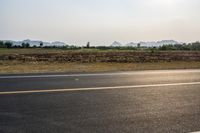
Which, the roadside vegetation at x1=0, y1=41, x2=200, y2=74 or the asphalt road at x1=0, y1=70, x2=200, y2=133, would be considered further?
the roadside vegetation at x1=0, y1=41, x2=200, y2=74

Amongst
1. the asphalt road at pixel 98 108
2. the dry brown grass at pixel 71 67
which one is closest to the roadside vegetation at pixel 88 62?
the dry brown grass at pixel 71 67

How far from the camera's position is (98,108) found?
20.1ft

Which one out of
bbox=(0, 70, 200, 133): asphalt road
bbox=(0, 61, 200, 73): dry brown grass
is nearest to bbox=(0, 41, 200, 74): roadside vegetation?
bbox=(0, 61, 200, 73): dry brown grass

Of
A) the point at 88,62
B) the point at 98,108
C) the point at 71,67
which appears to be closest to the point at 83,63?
the point at 88,62

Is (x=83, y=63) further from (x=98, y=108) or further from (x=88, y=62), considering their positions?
(x=98, y=108)

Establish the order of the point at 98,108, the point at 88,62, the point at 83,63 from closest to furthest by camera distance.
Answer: the point at 98,108
the point at 83,63
the point at 88,62

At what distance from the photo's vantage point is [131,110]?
599 cm

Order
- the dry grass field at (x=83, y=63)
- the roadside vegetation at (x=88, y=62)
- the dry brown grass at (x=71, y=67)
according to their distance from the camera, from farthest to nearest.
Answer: the roadside vegetation at (x=88, y=62) < the dry grass field at (x=83, y=63) < the dry brown grass at (x=71, y=67)

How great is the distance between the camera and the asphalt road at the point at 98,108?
15.8 ft

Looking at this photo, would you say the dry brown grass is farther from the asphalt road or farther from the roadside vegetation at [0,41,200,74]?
the asphalt road

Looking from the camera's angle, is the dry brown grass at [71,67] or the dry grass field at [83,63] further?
the dry grass field at [83,63]

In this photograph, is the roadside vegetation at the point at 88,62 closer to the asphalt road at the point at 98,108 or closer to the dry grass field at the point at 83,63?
the dry grass field at the point at 83,63

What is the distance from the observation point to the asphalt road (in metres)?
4.82

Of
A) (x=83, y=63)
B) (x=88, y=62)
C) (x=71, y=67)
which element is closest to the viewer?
(x=71, y=67)
